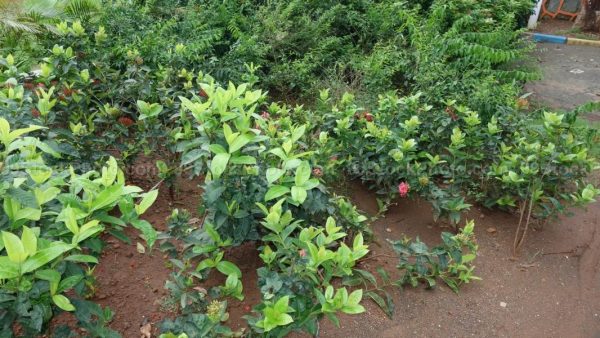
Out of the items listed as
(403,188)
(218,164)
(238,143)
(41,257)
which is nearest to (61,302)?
(41,257)

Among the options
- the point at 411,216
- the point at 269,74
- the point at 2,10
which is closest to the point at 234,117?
the point at 411,216

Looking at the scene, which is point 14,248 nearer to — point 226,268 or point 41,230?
point 41,230

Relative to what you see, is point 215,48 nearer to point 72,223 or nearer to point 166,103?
point 166,103

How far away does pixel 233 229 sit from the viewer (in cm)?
216

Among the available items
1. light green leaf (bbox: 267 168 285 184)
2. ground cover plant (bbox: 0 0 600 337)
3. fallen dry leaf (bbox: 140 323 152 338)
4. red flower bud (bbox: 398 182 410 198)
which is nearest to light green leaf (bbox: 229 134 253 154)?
ground cover plant (bbox: 0 0 600 337)

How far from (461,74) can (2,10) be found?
437cm

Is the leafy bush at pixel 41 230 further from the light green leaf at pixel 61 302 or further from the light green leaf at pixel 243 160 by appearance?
the light green leaf at pixel 243 160

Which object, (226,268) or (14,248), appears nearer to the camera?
(14,248)

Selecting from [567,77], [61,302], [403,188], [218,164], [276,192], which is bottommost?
[567,77]

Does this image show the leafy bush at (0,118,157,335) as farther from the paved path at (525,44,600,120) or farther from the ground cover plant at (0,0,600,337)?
the paved path at (525,44,600,120)

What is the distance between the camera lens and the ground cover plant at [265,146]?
1686 millimetres

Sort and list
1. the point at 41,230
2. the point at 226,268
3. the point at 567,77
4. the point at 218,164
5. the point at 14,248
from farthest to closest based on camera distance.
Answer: the point at 567,77 → the point at 226,268 → the point at 218,164 → the point at 41,230 → the point at 14,248

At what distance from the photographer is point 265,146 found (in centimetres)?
225

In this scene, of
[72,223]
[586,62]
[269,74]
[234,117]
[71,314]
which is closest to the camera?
[72,223]
